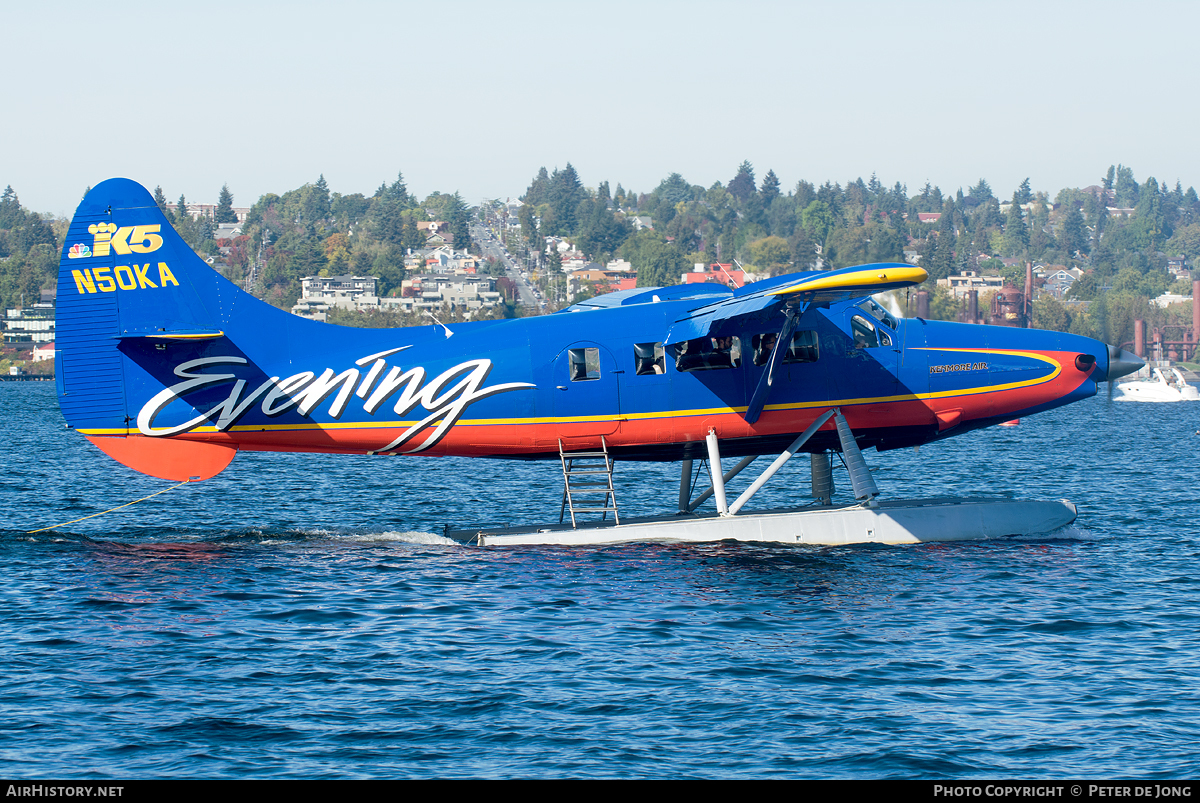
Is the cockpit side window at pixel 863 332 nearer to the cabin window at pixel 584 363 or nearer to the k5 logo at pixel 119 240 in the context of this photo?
the cabin window at pixel 584 363

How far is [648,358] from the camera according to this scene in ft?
70.7

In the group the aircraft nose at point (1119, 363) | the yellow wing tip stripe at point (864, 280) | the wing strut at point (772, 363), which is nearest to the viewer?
the yellow wing tip stripe at point (864, 280)

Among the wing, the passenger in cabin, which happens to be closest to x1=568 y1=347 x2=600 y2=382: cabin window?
the wing

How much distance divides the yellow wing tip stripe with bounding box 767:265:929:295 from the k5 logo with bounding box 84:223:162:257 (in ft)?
37.0

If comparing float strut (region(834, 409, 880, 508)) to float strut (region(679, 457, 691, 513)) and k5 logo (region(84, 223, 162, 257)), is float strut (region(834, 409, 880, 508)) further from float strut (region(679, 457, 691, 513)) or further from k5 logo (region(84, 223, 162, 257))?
k5 logo (region(84, 223, 162, 257))

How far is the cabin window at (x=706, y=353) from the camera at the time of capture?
70.7 feet

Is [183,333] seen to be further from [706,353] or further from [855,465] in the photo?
[855,465]

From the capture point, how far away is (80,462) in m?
50.0

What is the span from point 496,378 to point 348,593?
4.73 meters

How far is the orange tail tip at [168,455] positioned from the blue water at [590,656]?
1.64 metres

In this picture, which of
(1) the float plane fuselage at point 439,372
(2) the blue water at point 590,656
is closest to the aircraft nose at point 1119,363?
(1) the float plane fuselage at point 439,372

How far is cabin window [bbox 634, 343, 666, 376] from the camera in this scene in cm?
2153
